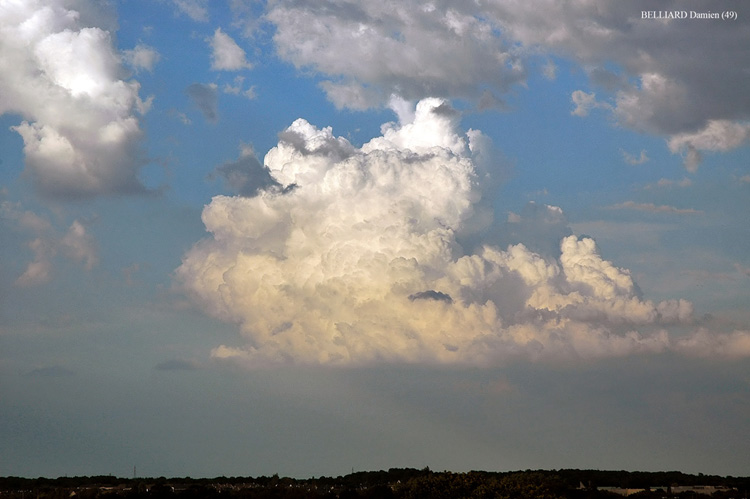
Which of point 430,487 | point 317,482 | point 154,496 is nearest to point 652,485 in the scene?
point 317,482

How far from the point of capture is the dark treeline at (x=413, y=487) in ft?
310

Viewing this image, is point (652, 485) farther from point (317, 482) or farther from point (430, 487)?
point (430, 487)

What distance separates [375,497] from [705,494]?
46.9 metres

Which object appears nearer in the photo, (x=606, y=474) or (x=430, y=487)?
(x=430, y=487)

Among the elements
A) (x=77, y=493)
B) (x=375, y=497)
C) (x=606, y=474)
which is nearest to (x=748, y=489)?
(x=606, y=474)

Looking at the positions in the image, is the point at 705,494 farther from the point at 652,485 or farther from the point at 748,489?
the point at 652,485

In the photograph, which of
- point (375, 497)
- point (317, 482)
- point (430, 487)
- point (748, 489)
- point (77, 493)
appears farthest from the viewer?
point (317, 482)

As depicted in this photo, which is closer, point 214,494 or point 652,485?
point 214,494

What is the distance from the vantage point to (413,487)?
100062 millimetres

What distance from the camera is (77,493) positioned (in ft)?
381

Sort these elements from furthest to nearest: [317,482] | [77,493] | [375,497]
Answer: [317,482], [77,493], [375,497]

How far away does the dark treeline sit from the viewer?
3718 inches

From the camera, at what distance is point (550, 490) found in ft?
310

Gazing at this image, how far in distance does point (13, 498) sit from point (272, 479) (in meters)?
47.8
